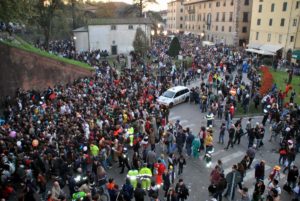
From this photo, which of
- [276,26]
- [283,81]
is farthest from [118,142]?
[276,26]

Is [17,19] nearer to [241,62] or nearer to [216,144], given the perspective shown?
[216,144]

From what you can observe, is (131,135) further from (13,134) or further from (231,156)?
(13,134)

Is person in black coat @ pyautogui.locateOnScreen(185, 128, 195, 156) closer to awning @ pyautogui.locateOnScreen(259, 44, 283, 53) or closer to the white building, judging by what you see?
the white building

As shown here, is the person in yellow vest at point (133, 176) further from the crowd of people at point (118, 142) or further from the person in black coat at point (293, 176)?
the person in black coat at point (293, 176)

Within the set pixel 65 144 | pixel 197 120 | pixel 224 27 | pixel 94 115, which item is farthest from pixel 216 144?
pixel 224 27

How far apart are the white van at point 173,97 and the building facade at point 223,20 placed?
33877 millimetres

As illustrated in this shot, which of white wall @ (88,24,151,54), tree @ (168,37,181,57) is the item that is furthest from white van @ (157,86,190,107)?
white wall @ (88,24,151,54)

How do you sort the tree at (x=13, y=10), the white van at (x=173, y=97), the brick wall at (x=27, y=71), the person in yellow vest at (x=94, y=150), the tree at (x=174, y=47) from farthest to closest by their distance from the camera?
the tree at (x=174, y=47)
the white van at (x=173, y=97)
the brick wall at (x=27, y=71)
the tree at (x=13, y=10)
the person in yellow vest at (x=94, y=150)

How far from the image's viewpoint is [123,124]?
51.3ft

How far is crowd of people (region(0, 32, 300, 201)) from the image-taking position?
10.4 metres

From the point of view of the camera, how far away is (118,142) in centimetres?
1348

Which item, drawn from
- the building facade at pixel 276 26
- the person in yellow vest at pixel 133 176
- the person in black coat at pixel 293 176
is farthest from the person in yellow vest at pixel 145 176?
the building facade at pixel 276 26

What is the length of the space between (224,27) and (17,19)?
1819 inches

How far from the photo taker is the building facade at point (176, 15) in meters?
90.9
